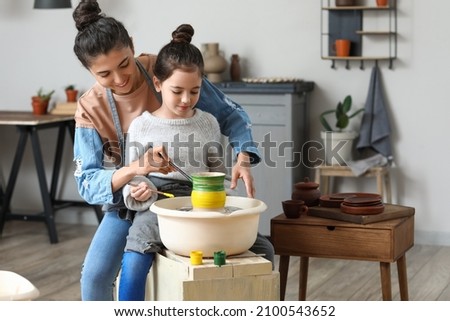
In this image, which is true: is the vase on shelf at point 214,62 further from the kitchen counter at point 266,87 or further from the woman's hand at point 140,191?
the woman's hand at point 140,191

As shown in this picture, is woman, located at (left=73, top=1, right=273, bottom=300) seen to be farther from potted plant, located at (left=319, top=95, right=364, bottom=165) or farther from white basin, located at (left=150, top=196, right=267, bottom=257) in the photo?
potted plant, located at (left=319, top=95, right=364, bottom=165)

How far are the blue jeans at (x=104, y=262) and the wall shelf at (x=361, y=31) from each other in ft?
8.55

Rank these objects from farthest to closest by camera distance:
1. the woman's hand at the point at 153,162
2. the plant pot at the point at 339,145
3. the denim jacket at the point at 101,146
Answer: the plant pot at the point at 339,145
the denim jacket at the point at 101,146
the woman's hand at the point at 153,162

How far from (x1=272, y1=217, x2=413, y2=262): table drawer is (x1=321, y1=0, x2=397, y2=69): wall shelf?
6.68 feet

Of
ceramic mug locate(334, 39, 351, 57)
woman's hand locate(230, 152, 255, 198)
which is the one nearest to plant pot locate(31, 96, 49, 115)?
ceramic mug locate(334, 39, 351, 57)

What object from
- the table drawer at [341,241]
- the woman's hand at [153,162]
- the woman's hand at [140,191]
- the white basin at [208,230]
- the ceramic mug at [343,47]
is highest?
the ceramic mug at [343,47]

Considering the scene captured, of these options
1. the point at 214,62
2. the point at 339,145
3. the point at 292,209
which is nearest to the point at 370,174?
the point at 339,145

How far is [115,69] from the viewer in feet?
9.39

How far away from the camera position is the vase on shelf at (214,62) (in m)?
5.40

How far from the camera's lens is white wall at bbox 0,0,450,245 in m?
5.15

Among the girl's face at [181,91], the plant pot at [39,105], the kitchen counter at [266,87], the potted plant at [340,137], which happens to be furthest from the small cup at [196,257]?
the plant pot at [39,105]

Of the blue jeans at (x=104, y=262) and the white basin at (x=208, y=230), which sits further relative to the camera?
the blue jeans at (x=104, y=262)

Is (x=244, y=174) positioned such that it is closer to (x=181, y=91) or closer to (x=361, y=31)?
(x=181, y=91)

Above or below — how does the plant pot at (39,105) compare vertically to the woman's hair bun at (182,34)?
below
